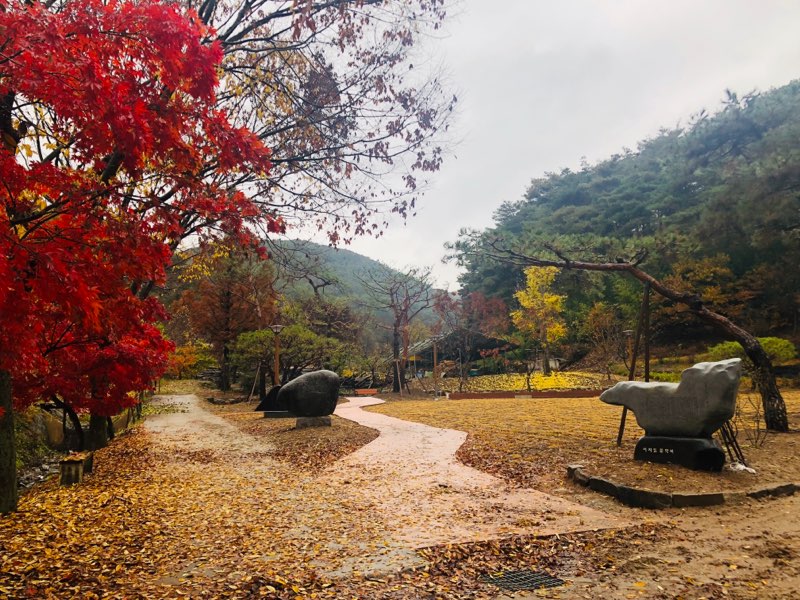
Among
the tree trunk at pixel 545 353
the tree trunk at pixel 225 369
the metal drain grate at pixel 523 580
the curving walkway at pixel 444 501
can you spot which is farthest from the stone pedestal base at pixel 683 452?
the tree trunk at pixel 225 369

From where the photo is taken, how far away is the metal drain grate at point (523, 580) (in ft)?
10.2

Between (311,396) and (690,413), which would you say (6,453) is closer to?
(311,396)

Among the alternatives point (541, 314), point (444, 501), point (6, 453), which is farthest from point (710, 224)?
point (6, 453)

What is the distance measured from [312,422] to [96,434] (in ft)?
12.9

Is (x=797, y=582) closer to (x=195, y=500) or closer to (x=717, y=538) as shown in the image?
(x=717, y=538)

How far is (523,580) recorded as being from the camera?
10.5 feet

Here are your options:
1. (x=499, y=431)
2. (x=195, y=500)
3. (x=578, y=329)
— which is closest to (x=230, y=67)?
(x=195, y=500)

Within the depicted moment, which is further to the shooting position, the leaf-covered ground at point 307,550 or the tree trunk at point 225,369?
the tree trunk at point 225,369

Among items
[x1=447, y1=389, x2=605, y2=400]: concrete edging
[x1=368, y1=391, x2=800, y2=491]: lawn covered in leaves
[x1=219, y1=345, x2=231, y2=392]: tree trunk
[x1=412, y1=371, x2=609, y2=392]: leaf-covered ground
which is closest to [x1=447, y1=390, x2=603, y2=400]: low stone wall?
[x1=447, y1=389, x2=605, y2=400]: concrete edging

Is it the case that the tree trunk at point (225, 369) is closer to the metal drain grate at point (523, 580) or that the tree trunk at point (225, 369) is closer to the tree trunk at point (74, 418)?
the tree trunk at point (74, 418)

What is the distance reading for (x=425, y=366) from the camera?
31531 millimetres

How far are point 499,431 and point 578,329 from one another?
2012cm

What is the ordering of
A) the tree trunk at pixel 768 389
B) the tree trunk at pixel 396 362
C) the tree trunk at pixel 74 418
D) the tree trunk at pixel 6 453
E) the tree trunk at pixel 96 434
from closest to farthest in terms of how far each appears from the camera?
the tree trunk at pixel 6 453 < the tree trunk at pixel 74 418 < the tree trunk at pixel 768 389 < the tree trunk at pixel 96 434 < the tree trunk at pixel 396 362

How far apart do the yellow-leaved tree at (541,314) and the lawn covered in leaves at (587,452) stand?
44.3ft
